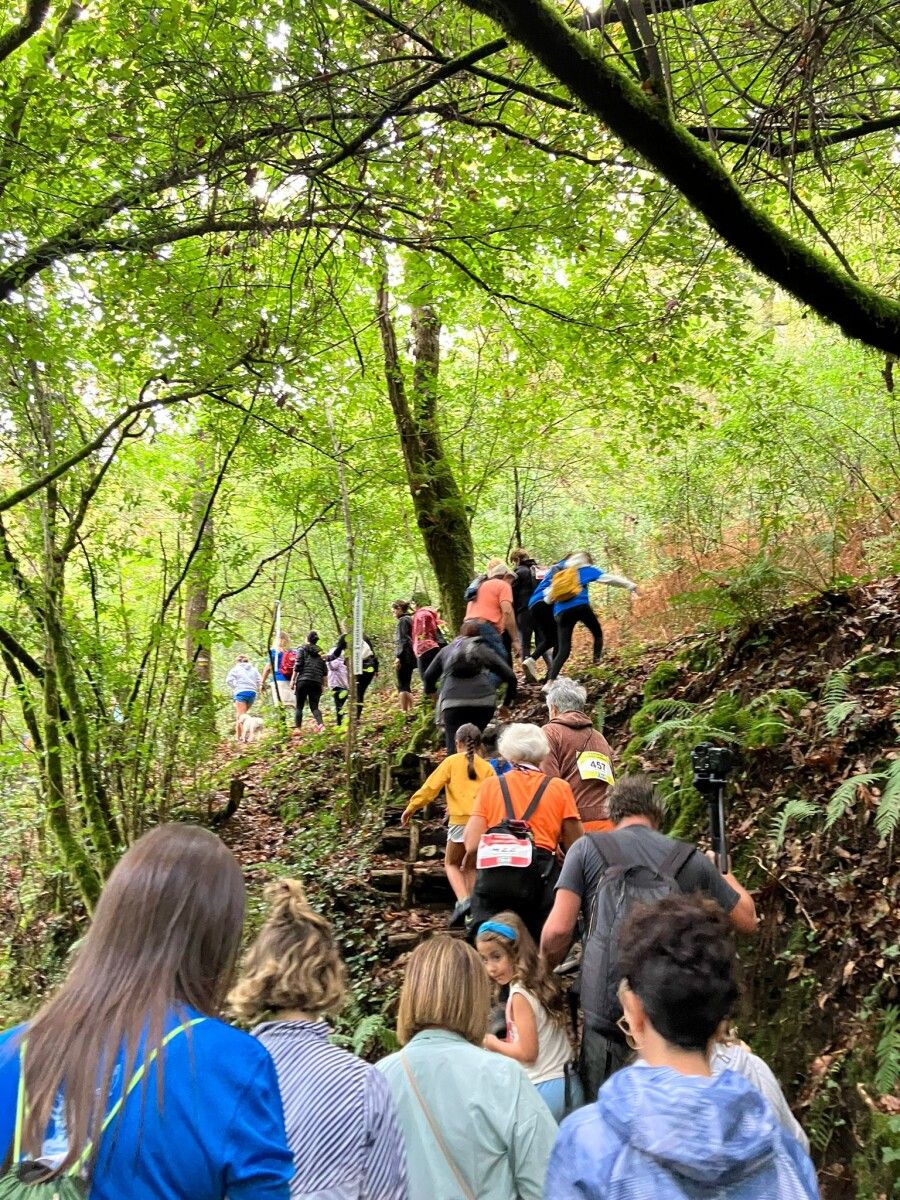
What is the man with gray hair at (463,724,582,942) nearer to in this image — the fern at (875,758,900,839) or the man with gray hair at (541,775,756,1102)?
the man with gray hair at (541,775,756,1102)

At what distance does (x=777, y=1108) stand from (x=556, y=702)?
12.0 feet

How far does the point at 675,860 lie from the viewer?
3.37 m

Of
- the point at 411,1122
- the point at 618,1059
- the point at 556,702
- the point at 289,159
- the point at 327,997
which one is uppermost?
the point at 289,159

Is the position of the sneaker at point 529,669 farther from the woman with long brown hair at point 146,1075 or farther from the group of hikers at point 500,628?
the woman with long brown hair at point 146,1075

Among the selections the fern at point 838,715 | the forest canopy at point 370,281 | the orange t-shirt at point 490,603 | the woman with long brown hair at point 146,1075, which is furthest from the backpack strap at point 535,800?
the orange t-shirt at point 490,603

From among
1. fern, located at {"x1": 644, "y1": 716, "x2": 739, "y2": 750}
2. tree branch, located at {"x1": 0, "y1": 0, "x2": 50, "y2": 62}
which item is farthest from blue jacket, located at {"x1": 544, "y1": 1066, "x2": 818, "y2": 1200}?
tree branch, located at {"x1": 0, "y1": 0, "x2": 50, "y2": 62}

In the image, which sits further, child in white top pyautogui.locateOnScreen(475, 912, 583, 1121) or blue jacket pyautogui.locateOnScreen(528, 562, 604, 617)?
blue jacket pyautogui.locateOnScreen(528, 562, 604, 617)

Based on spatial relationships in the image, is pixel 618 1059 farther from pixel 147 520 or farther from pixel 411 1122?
pixel 147 520

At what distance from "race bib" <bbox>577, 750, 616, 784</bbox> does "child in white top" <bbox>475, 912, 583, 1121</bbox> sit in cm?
194

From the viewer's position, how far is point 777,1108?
2693mm

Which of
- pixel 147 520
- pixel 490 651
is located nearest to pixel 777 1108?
pixel 490 651

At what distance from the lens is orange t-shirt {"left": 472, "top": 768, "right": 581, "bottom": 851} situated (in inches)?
195

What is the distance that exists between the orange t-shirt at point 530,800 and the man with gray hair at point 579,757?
57cm

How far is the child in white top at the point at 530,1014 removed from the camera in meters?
3.56
